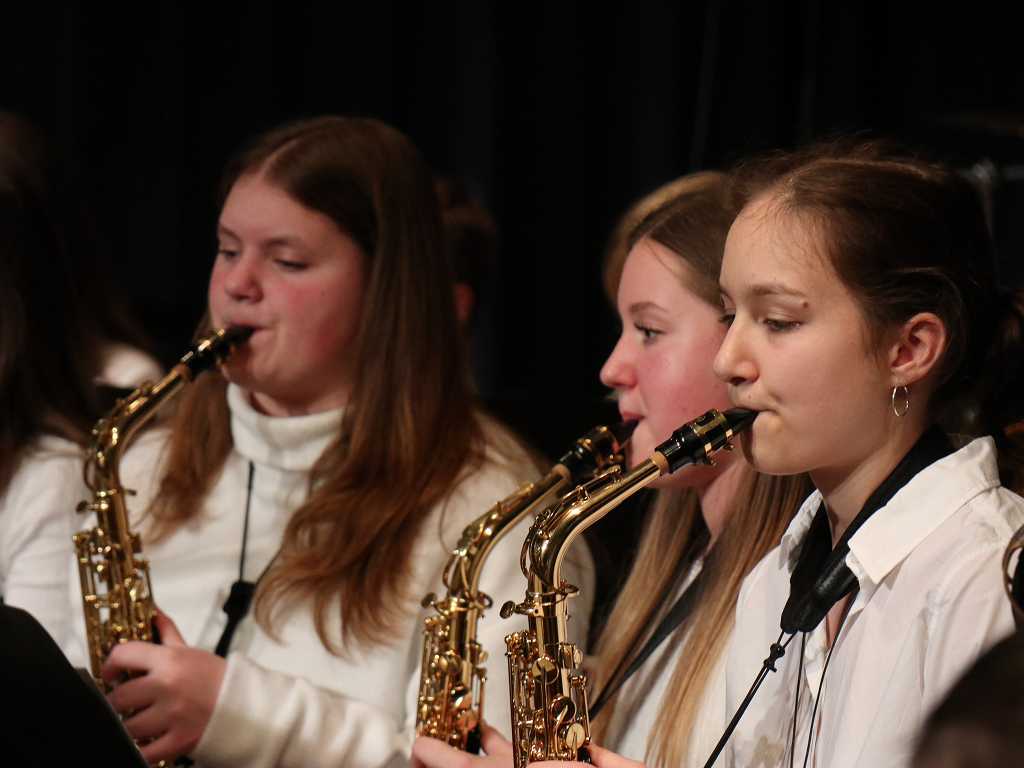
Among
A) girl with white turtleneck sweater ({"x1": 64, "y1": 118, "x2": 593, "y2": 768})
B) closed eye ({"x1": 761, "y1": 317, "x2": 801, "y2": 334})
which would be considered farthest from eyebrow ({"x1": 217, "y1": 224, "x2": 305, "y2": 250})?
closed eye ({"x1": 761, "y1": 317, "x2": 801, "y2": 334})

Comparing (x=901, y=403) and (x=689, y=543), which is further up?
(x=901, y=403)

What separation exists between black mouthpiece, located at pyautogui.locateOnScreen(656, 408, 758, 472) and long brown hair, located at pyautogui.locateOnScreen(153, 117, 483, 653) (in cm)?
76

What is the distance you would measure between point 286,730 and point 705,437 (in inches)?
36.8

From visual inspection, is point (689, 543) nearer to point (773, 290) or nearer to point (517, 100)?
point (773, 290)

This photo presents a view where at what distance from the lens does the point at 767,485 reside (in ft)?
6.20

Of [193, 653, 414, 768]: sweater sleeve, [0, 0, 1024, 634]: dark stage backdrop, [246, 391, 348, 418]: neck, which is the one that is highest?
[0, 0, 1024, 634]: dark stage backdrop

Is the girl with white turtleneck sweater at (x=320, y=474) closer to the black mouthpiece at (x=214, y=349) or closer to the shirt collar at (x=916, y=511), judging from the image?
the black mouthpiece at (x=214, y=349)

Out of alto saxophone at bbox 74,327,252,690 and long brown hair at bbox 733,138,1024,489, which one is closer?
long brown hair at bbox 733,138,1024,489

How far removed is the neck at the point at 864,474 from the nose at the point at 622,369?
47cm

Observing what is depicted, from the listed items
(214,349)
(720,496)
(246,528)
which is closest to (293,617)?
(246,528)

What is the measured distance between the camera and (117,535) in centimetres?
238

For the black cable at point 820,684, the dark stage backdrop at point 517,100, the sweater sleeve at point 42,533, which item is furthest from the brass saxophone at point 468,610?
the dark stage backdrop at point 517,100

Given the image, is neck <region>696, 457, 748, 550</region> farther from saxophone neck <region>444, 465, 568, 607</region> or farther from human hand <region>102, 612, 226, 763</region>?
human hand <region>102, 612, 226, 763</region>

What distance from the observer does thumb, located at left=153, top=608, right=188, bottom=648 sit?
2240mm
